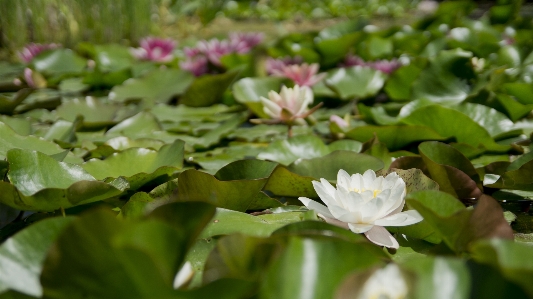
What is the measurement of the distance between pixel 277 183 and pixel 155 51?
1808 mm

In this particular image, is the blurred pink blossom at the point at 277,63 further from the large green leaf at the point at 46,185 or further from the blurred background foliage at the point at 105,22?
the blurred background foliage at the point at 105,22

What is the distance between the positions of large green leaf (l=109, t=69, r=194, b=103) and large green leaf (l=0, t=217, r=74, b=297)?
1478 mm

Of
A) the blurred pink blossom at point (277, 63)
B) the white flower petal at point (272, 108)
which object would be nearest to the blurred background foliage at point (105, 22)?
the blurred pink blossom at point (277, 63)

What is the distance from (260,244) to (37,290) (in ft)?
0.74

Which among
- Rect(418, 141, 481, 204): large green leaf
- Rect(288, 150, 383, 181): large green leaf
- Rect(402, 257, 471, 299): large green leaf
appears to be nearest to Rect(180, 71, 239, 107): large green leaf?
Rect(288, 150, 383, 181): large green leaf

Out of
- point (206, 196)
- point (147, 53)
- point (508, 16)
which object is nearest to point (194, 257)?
point (206, 196)

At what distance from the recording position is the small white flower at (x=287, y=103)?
133cm

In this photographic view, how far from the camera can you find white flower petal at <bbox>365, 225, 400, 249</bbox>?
0.71 m

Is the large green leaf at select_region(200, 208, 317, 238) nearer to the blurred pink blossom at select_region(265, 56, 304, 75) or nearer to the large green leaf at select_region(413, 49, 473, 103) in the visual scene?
the large green leaf at select_region(413, 49, 473, 103)

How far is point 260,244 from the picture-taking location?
477 mm

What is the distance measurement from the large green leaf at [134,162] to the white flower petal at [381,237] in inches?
17.8

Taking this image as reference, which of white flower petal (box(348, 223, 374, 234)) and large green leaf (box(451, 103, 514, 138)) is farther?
large green leaf (box(451, 103, 514, 138))

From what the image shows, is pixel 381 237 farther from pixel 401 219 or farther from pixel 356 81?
pixel 356 81

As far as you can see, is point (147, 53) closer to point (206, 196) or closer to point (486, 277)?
point (206, 196)
